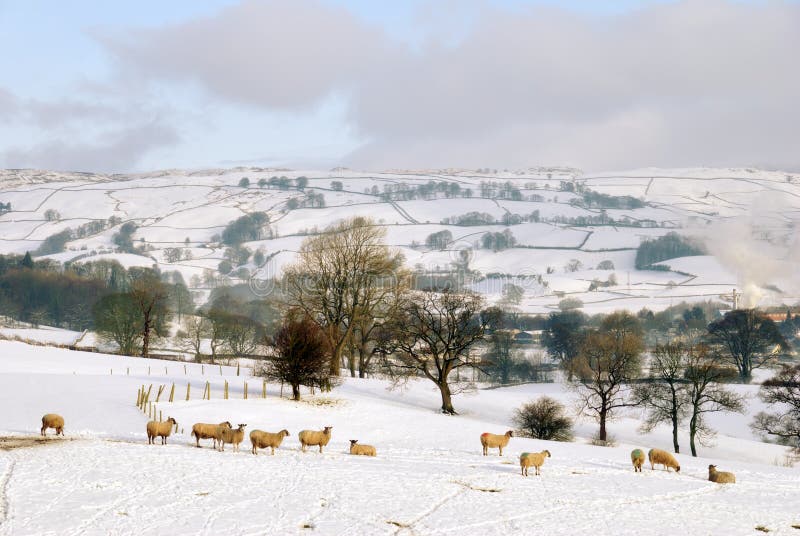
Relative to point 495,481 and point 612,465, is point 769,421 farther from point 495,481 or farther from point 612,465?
point 495,481

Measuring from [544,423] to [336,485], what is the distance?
111 feet

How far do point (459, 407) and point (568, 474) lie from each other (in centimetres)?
3653

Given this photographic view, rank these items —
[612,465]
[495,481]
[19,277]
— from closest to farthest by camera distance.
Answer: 1. [495,481]
2. [612,465]
3. [19,277]

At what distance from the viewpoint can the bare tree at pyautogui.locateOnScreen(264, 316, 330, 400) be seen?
5062 centimetres

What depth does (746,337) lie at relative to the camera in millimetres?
119312

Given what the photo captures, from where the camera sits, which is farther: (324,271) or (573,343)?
(573,343)

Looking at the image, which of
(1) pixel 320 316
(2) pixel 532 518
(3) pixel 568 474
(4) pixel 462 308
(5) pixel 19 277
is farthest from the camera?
(5) pixel 19 277

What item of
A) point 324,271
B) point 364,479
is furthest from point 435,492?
point 324,271

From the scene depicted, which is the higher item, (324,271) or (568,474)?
(324,271)

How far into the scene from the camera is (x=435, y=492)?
83.9 ft

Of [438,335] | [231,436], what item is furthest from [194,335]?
[231,436]

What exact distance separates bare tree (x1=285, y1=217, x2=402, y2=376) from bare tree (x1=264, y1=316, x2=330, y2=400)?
1276 centimetres

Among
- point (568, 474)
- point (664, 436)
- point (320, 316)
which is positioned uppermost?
point (320, 316)

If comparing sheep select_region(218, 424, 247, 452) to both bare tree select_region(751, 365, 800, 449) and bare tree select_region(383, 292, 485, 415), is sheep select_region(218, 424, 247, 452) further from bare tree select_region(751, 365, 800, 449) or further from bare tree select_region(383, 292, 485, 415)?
bare tree select_region(751, 365, 800, 449)
